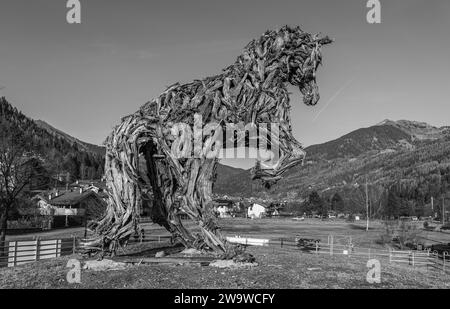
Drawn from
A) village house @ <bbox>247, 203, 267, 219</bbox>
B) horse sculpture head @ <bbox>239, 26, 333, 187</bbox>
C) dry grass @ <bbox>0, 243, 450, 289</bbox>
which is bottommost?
village house @ <bbox>247, 203, 267, 219</bbox>

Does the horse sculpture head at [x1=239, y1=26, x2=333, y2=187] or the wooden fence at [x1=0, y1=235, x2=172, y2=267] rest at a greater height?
the horse sculpture head at [x1=239, y1=26, x2=333, y2=187]

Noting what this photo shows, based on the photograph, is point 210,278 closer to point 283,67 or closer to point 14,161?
point 283,67

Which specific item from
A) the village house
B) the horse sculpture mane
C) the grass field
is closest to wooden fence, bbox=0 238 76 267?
the grass field

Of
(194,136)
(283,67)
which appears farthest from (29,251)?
(283,67)

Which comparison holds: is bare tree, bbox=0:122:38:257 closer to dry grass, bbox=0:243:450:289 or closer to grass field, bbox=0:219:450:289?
grass field, bbox=0:219:450:289

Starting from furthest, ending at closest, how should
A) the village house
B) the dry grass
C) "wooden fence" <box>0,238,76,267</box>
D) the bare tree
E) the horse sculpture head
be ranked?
the village house
the bare tree
"wooden fence" <box>0,238,76,267</box>
the horse sculpture head
the dry grass

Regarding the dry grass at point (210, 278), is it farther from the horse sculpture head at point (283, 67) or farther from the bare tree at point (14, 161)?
the bare tree at point (14, 161)

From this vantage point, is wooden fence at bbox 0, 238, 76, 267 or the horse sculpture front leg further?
wooden fence at bbox 0, 238, 76, 267

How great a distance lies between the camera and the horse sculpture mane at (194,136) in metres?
14.6

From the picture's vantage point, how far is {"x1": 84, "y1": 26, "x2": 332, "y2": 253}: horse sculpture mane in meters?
14.6

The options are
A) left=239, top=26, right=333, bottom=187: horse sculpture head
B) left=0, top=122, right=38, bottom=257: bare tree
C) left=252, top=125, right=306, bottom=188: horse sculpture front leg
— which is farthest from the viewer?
left=0, top=122, right=38, bottom=257: bare tree
